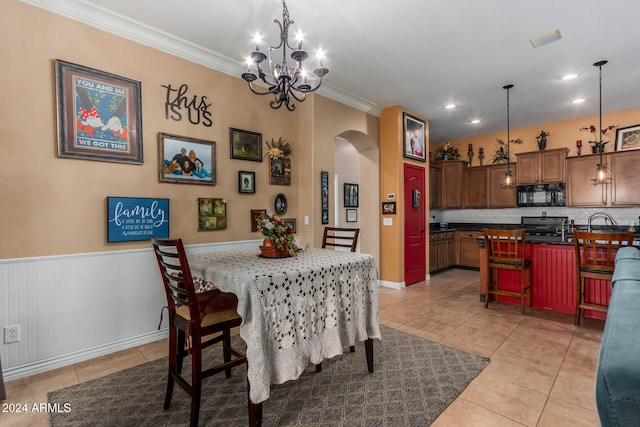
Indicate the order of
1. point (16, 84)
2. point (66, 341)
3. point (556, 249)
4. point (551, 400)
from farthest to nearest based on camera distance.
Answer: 1. point (556, 249)
2. point (66, 341)
3. point (16, 84)
4. point (551, 400)

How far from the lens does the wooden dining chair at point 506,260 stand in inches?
147

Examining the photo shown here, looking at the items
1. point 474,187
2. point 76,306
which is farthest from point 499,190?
point 76,306

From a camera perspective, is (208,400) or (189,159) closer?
(208,400)

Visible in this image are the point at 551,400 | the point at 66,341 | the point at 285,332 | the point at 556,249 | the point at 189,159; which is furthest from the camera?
the point at 556,249

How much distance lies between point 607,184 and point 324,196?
16.6ft

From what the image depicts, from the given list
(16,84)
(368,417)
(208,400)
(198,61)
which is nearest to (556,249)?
(368,417)

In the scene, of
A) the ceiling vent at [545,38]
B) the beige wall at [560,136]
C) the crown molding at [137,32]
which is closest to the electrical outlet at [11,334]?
the crown molding at [137,32]

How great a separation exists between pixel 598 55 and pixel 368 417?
4519 mm

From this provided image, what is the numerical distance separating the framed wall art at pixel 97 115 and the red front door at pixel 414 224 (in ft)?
13.2

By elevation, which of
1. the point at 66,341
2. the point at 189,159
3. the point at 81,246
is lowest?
the point at 66,341

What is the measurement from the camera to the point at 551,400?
2.07 metres

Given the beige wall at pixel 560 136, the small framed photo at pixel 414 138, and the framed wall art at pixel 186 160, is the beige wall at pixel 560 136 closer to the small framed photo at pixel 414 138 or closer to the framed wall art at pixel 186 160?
the small framed photo at pixel 414 138

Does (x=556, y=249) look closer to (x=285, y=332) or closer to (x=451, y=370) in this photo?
(x=451, y=370)

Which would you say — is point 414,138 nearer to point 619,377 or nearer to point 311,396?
point 311,396
